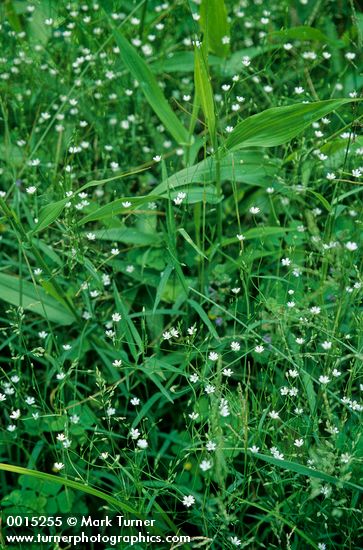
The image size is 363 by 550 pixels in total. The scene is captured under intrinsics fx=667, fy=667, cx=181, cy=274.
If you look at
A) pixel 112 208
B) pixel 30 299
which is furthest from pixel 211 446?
pixel 30 299

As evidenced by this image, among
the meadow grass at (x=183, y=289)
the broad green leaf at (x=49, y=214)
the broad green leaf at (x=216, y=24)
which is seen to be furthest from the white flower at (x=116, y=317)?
the broad green leaf at (x=216, y=24)

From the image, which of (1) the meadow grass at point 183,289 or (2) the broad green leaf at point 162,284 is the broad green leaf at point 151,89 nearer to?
(1) the meadow grass at point 183,289

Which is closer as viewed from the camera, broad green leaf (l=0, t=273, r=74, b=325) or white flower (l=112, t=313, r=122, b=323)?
white flower (l=112, t=313, r=122, b=323)

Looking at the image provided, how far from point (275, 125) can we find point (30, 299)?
1.14 metres

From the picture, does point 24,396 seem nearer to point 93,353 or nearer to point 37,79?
point 93,353

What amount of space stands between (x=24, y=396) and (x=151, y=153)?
1.35m

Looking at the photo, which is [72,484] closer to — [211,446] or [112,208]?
[211,446]

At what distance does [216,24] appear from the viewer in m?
2.89

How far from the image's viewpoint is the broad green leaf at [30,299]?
100 inches

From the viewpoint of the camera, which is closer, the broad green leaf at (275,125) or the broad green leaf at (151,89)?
the broad green leaf at (275,125)

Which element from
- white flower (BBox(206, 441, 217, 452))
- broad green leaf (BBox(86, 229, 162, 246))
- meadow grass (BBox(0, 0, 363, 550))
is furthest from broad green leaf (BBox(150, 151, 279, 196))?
white flower (BBox(206, 441, 217, 452))

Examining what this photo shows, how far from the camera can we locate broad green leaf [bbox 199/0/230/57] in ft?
9.05

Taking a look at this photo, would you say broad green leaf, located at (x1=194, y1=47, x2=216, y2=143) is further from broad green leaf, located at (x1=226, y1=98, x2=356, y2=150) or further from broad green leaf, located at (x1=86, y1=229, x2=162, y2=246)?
broad green leaf, located at (x1=86, y1=229, x2=162, y2=246)

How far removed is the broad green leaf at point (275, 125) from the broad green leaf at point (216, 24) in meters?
0.64
